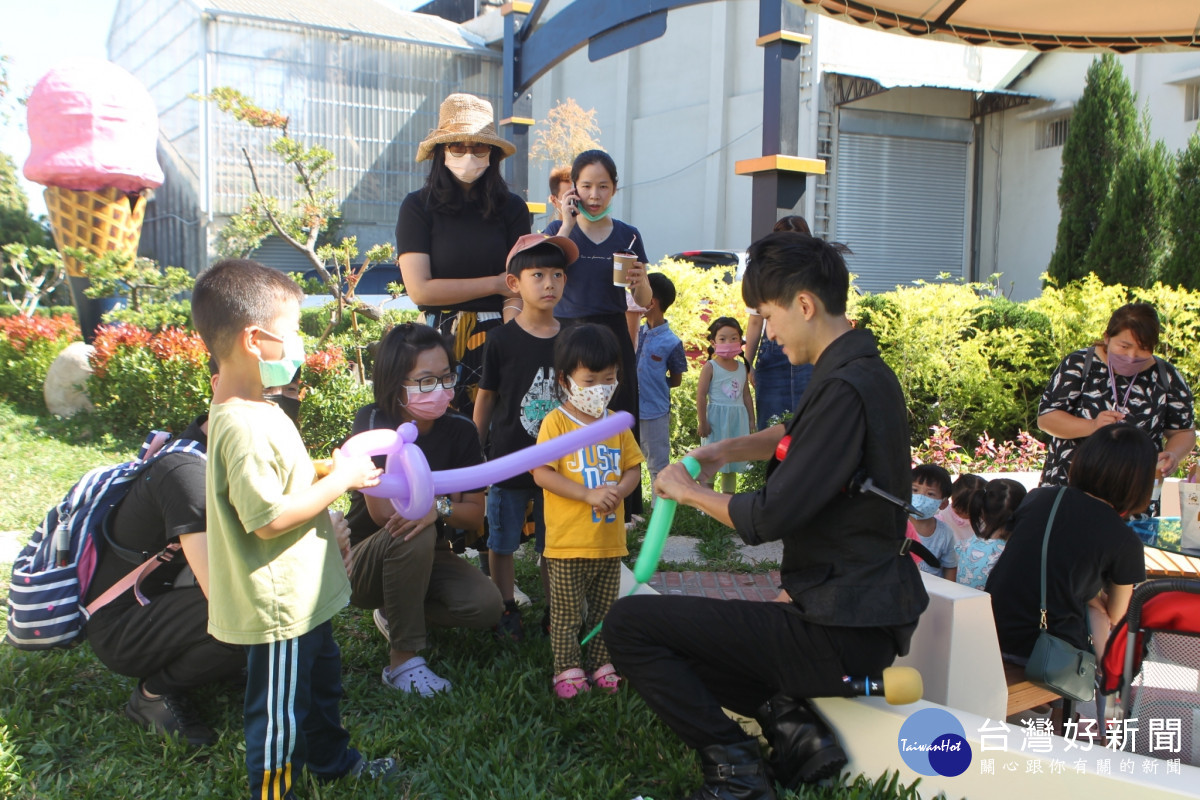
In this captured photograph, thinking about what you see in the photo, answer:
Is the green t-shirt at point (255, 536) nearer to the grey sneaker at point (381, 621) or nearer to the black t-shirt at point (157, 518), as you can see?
the black t-shirt at point (157, 518)

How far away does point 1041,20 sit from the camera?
496cm

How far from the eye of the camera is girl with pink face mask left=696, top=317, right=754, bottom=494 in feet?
21.9

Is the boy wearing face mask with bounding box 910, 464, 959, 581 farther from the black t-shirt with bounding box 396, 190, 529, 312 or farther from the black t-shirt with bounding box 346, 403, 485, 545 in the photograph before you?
the black t-shirt with bounding box 396, 190, 529, 312

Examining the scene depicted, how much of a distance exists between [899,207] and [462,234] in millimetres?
18657

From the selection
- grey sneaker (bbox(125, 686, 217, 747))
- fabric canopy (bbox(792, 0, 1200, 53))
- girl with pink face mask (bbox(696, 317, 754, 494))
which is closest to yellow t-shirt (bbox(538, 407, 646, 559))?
grey sneaker (bbox(125, 686, 217, 747))

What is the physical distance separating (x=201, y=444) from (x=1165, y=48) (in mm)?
5513

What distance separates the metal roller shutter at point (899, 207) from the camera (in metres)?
20.4

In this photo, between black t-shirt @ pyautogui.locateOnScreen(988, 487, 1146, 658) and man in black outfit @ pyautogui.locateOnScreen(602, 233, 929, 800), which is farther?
black t-shirt @ pyautogui.locateOnScreen(988, 487, 1146, 658)

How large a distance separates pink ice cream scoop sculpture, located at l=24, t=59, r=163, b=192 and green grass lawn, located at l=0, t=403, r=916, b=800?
10.1m

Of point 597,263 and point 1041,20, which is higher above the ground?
point 1041,20

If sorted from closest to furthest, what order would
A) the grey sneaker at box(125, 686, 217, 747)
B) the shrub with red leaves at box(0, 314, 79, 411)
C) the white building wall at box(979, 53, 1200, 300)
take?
the grey sneaker at box(125, 686, 217, 747)
the shrub with red leaves at box(0, 314, 79, 411)
the white building wall at box(979, 53, 1200, 300)

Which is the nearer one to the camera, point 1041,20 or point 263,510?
point 263,510

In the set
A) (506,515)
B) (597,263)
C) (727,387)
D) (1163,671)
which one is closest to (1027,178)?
(727,387)

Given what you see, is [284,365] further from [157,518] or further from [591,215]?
[591,215]
